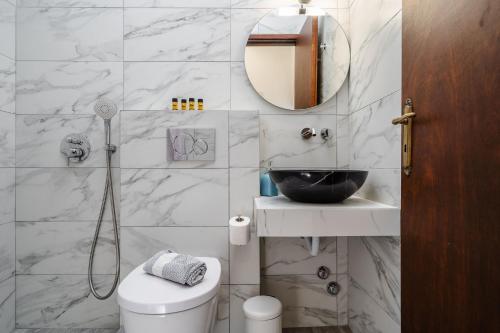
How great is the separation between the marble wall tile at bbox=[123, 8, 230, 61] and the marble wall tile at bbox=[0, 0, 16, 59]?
2.20 feet

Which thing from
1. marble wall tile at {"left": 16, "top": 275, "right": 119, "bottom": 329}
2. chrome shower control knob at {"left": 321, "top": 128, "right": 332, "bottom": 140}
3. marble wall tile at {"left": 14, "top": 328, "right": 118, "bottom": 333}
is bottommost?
marble wall tile at {"left": 14, "top": 328, "right": 118, "bottom": 333}

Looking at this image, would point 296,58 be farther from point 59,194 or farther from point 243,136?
point 59,194

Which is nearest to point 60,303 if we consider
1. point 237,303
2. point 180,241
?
point 180,241

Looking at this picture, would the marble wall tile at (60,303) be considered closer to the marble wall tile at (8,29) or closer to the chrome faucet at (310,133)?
the marble wall tile at (8,29)

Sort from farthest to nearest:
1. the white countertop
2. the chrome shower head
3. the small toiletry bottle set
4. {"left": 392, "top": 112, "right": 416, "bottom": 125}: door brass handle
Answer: the small toiletry bottle set → the chrome shower head → the white countertop → {"left": 392, "top": 112, "right": 416, "bottom": 125}: door brass handle

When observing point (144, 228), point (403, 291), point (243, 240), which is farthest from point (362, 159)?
point (144, 228)

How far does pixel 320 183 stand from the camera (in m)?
1.04

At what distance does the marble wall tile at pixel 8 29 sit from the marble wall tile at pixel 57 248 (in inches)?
40.9

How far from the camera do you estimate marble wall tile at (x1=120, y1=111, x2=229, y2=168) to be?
1.46m

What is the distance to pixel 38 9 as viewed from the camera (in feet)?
5.23

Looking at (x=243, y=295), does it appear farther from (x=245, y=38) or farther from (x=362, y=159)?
(x=245, y=38)

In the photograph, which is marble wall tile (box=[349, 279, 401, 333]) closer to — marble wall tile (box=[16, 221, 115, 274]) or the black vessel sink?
the black vessel sink

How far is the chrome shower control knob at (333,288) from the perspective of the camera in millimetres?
1590

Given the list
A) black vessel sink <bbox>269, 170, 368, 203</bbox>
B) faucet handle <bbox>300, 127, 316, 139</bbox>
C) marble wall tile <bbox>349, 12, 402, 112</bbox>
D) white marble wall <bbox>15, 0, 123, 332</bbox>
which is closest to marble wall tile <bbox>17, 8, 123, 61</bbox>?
white marble wall <bbox>15, 0, 123, 332</bbox>
